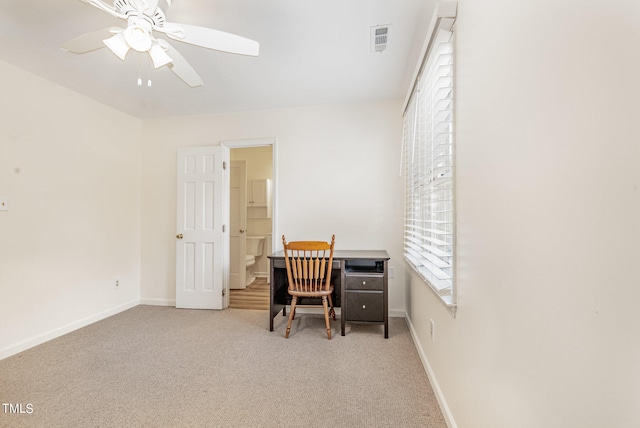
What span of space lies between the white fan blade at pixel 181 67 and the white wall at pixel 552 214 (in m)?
1.64

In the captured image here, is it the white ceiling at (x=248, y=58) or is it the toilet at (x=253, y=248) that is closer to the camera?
the white ceiling at (x=248, y=58)

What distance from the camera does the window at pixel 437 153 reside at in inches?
56.2

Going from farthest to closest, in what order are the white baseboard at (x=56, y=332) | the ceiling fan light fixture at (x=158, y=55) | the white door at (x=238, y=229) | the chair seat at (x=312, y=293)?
the white door at (x=238, y=229)
the chair seat at (x=312, y=293)
the white baseboard at (x=56, y=332)
the ceiling fan light fixture at (x=158, y=55)

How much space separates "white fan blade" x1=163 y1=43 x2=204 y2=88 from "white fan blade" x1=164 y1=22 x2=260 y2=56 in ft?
0.54

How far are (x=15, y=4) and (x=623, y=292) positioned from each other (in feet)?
10.1

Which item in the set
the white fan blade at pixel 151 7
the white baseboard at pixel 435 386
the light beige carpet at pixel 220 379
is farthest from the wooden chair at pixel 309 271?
the white fan blade at pixel 151 7

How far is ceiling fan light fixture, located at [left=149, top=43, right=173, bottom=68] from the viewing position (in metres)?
1.58

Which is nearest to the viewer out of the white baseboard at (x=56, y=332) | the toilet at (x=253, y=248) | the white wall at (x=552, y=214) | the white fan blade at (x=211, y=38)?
the white wall at (x=552, y=214)

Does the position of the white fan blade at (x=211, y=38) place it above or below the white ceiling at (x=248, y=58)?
below

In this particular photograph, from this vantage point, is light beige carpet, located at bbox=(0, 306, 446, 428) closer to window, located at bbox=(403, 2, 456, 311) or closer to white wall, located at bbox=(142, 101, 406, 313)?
window, located at bbox=(403, 2, 456, 311)

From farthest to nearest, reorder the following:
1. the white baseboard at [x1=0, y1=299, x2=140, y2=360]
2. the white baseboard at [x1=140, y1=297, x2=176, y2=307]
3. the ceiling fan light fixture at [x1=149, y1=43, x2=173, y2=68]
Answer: the white baseboard at [x1=140, y1=297, x2=176, y2=307] < the white baseboard at [x1=0, y1=299, x2=140, y2=360] < the ceiling fan light fixture at [x1=149, y1=43, x2=173, y2=68]

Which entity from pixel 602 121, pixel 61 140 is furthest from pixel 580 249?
pixel 61 140

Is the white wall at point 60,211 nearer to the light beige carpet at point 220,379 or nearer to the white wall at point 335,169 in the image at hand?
the light beige carpet at point 220,379

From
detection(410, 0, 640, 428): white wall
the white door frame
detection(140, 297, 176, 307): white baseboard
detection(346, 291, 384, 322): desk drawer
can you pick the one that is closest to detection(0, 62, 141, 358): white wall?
detection(140, 297, 176, 307): white baseboard
